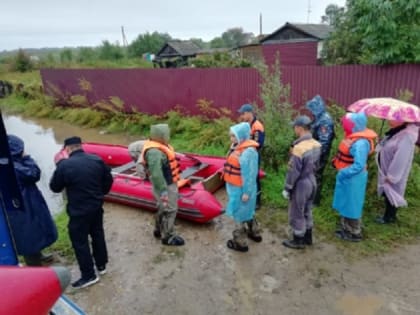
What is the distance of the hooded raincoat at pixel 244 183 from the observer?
11.9ft

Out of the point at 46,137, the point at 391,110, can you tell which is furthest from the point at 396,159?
the point at 46,137

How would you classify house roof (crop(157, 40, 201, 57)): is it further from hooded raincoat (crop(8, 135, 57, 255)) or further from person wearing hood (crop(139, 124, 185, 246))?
hooded raincoat (crop(8, 135, 57, 255))

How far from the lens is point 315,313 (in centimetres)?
312

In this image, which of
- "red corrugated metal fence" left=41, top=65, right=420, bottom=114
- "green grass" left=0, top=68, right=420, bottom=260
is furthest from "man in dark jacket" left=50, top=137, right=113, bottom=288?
"red corrugated metal fence" left=41, top=65, right=420, bottom=114

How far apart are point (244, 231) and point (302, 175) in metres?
1.08

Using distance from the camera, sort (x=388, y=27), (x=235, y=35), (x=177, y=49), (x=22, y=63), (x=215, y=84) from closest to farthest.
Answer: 1. (x=388, y=27)
2. (x=215, y=84)
3. (x=22, y=63)
4. (x=177, y=49)
5. (x=235, y=35)

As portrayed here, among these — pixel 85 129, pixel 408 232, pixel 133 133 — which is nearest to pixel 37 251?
pixel 408 232

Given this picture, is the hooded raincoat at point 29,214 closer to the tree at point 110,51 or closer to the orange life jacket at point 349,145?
the orange life jacket at point 349,145

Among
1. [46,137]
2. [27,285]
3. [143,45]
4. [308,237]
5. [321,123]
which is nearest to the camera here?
[27,285]

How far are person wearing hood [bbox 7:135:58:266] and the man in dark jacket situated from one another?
365 mm

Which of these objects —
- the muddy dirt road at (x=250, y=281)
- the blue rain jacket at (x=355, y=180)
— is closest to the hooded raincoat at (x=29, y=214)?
the muddy dirt road at (x=250, y=281)

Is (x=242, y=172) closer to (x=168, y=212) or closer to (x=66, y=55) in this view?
(x=168, y=212)

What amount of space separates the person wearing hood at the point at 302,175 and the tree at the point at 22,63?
30330 mm

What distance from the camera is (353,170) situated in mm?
3768
